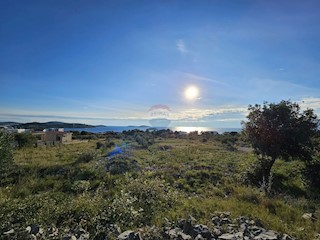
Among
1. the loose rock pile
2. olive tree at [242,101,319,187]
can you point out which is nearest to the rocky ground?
the loose rock pile

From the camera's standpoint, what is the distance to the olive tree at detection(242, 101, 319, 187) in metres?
11.4

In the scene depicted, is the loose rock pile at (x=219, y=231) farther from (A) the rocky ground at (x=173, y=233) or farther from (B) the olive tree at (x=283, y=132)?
(B) the olive tree at (x=283, y=132)

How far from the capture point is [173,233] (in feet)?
15.6

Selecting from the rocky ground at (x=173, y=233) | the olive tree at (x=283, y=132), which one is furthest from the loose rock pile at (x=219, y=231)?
the olive tree at (x=283, y=132)

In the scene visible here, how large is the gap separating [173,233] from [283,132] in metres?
9.00

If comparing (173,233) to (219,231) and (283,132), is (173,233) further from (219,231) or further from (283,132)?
(283,132)

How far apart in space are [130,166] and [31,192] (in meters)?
6.04

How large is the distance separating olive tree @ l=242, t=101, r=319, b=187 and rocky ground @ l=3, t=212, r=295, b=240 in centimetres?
700

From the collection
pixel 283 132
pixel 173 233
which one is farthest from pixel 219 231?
pixel 283 132

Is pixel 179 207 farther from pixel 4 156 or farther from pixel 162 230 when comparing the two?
pixel 4 156

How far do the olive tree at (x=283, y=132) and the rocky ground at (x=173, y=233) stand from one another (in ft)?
23.0

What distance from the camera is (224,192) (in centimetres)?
944

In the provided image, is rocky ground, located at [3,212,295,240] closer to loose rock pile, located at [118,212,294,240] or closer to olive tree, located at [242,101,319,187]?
loose rock pile, located at [118,212,294,240]

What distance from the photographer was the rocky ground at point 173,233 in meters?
4.56
